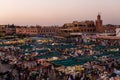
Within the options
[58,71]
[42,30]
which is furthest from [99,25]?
[58,71]

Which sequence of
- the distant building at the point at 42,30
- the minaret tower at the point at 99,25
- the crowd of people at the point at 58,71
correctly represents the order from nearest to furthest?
the crowd of people at the point at 58,71
the minaret tower at the point at 99,25
the distant building at the point at 42,30

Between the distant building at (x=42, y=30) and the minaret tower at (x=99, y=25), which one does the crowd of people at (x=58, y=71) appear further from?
the distant building at (x=42, y=30)

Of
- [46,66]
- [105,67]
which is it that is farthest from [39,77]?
[105,67]

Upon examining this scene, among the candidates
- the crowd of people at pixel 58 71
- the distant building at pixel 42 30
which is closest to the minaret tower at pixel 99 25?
the distant building at pixel 42 30

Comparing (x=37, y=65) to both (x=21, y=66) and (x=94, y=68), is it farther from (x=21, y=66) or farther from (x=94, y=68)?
(x=94, y=68)

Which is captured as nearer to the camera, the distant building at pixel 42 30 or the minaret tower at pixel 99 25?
the minaret tower at pixel 99 25

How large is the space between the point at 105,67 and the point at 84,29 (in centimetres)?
5258

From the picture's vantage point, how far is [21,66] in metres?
16.6

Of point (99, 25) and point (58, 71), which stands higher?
point (99, 25)

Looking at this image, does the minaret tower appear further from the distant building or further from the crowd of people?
the crowd of people

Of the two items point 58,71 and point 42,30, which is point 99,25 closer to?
point 42,30

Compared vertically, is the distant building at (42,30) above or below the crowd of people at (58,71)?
below

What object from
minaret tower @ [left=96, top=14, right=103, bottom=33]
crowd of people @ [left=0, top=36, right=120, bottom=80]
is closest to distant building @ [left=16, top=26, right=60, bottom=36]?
minaret tower @ [left=96, top=14, right=103, bottom=33]

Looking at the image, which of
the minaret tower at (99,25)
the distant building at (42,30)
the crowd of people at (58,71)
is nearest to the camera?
the crowd of people at (58,71)
